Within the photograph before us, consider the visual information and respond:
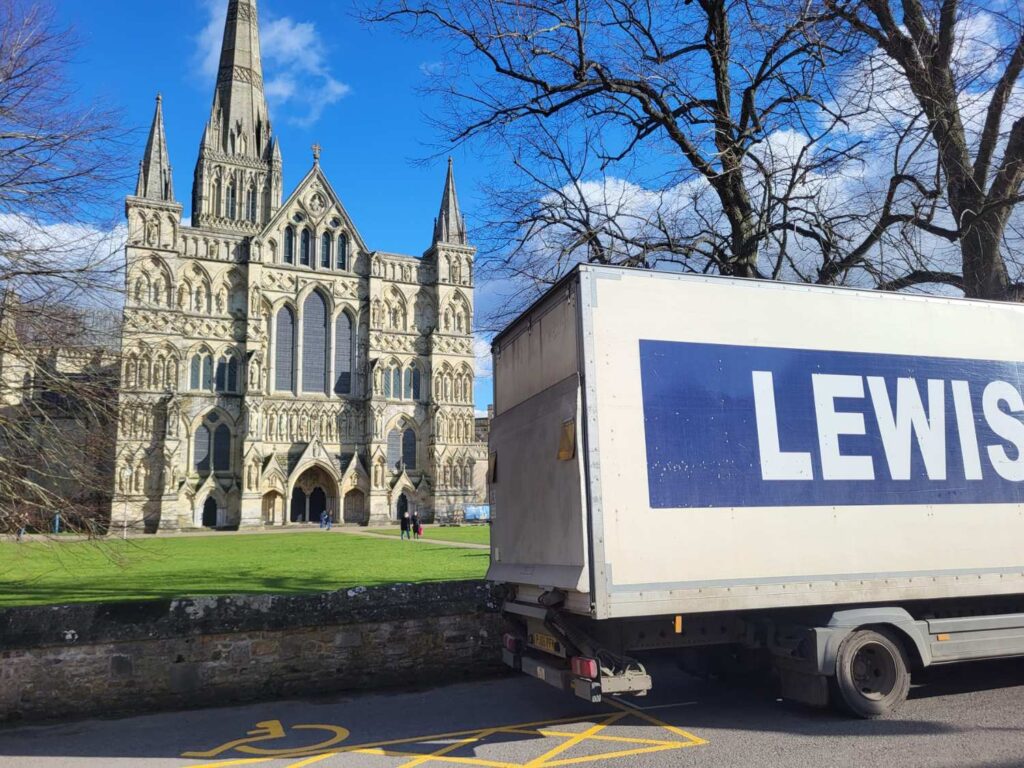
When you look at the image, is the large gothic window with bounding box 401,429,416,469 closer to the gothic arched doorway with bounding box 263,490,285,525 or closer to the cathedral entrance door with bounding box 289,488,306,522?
the cathedral entrance door with bounding box 289,488,306,522

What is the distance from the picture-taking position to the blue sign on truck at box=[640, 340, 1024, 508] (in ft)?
21.1

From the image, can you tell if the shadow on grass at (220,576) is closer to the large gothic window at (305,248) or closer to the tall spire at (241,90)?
the large gothic window at (305,248)

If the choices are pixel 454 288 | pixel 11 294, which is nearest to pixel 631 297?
pixel 11 294

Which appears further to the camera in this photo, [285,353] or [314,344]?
[314,344]

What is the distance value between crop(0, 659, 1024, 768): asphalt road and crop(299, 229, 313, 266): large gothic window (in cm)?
5323

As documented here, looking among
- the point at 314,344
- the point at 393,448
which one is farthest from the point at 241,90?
the point at 393,448

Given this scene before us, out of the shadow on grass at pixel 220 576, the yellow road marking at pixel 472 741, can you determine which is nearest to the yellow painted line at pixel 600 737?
the yellow road marking at pixel 472 741

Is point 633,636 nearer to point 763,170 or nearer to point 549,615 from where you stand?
point 549,615

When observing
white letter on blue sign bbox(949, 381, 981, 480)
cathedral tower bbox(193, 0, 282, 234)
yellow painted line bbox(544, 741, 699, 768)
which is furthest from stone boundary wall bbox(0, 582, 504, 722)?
cathedral tower bbox(193, 0, 282, 234)

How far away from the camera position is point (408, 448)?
192ft

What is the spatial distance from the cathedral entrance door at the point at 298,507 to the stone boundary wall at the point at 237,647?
4936 centimetres

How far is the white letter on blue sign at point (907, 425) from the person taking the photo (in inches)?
280

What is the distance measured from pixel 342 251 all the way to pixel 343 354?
7911mm

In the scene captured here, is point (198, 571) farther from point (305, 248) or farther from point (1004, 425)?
point (305, 248)
